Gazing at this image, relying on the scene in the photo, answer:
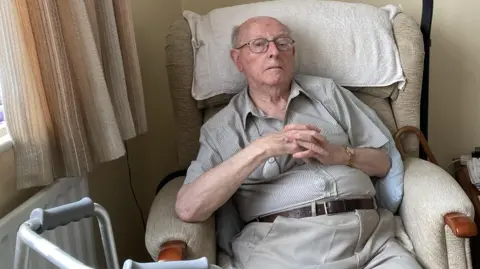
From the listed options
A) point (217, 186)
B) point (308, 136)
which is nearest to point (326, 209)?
point (308, 136)

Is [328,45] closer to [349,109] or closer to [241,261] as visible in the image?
[349,109]

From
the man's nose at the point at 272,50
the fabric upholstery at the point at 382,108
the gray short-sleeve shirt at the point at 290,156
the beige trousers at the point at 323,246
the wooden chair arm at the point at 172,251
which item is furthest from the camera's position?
the fabric upholstery at the point at 382,108

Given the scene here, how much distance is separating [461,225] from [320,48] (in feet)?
2.63

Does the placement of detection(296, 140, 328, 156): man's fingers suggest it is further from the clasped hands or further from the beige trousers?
the beige trousers

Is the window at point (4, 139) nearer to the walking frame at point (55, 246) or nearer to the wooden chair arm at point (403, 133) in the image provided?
the walking frame at point (55, 246)

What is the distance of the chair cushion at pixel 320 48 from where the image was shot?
6.52ft

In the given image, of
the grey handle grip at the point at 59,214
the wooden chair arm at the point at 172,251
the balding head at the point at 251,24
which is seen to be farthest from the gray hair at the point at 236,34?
the grey handle grip at the point at 59,214

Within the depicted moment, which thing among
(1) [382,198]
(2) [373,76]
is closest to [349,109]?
(2) [373,76]

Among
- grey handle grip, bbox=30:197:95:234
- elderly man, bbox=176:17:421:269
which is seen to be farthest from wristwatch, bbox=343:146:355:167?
grey handle grip, bbox=30:197:95:234

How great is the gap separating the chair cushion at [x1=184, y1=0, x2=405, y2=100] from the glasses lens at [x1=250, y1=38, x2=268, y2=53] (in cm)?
15

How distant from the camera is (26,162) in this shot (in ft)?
4.44

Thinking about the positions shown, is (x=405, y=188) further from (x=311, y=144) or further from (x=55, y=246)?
(x=55, y=246)

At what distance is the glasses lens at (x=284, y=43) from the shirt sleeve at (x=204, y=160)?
1.15ft

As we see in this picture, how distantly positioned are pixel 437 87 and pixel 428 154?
42 cm
